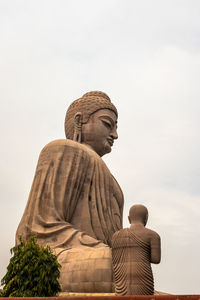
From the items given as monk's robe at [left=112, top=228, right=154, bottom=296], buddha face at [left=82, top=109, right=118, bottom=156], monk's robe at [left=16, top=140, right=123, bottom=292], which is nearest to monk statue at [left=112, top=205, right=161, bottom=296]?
monk's robe at [left=112, top=228, right=154, bottom=296]

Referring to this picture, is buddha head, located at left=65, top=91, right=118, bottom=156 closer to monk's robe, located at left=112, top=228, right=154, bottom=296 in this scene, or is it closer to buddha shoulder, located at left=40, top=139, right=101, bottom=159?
buddha shoulder, located at left=40, top=139, right=101, bottom=159

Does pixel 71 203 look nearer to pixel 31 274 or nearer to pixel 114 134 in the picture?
pixel 114 134

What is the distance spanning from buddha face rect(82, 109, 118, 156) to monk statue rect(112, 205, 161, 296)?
19.3 ft

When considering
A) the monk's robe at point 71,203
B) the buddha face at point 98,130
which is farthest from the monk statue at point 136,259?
the buddha face at point 98,130

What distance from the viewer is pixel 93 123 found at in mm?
14062

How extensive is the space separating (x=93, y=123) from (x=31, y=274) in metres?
6.04

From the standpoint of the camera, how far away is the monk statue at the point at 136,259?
809 cm

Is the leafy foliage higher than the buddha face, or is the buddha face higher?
the buddha face

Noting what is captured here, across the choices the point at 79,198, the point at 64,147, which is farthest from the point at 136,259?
the point at 64,147

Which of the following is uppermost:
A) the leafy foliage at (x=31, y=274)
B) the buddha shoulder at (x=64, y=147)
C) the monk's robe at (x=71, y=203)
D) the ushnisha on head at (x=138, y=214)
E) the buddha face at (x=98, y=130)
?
the buddha face at (x=98, y=130)

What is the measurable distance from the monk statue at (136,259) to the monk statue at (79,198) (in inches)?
50.5

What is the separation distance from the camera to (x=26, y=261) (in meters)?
9.02

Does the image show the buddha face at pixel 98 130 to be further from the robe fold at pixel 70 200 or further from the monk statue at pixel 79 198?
the robe fold at pixel 70 200

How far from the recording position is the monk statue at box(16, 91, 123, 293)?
10015 millimetres
